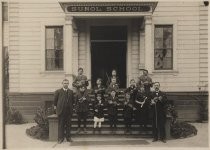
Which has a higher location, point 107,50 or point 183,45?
point 183,45

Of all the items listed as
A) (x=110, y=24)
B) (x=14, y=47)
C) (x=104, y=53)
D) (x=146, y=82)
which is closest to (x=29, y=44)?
(x=14, y=47)

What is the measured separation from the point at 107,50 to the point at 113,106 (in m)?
4.03

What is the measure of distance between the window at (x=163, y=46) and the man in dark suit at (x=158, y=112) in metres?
3.94

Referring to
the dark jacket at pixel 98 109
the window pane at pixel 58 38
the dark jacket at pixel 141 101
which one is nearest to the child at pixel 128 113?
the dark jacket at pixel 141 101

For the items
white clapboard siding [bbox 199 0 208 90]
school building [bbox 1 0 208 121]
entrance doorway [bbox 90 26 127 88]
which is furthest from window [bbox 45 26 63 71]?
white clapboard siding [bbox 199 0 208 90]

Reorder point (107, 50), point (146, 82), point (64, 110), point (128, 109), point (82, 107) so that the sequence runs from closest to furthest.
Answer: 1. point (64, 110)
2. point (82, 107)
3. point (128, 109)
4. point (146, 82)
5. point (107, 50)

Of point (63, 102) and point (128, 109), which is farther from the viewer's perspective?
point (128, 109)

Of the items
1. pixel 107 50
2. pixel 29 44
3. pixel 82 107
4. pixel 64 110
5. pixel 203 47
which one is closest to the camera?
pixel 64 110

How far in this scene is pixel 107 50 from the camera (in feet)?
56.5

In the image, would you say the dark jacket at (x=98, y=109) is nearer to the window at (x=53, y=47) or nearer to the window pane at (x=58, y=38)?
the window at (x=53, y=47)

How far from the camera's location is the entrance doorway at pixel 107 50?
17.1 meters

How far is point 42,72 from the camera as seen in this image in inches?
659

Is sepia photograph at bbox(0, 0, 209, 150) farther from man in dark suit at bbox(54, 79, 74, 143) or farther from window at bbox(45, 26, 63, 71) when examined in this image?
man in dark suit at bbox(54, 79, 74, 143)

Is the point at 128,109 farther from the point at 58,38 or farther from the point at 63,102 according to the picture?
the point at 58,38
